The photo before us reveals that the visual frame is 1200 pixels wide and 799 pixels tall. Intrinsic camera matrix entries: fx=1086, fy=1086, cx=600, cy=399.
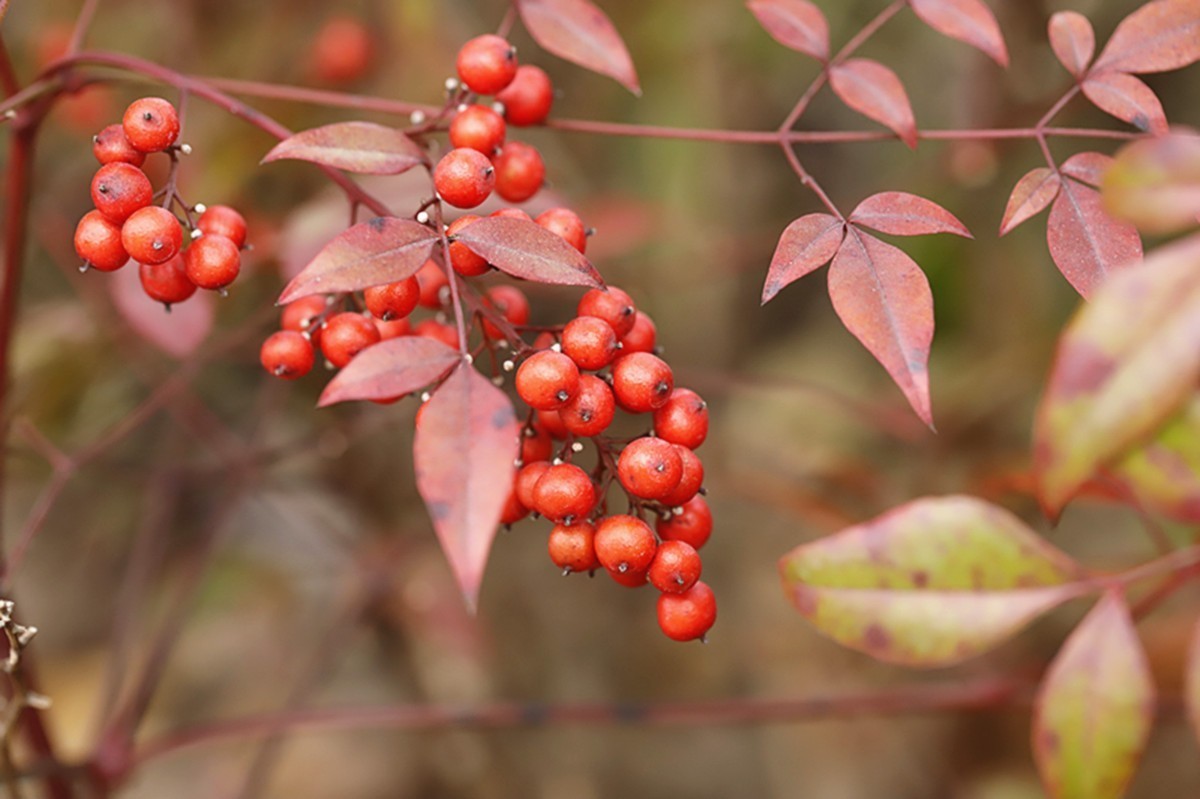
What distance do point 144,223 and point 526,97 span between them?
0.84 feet

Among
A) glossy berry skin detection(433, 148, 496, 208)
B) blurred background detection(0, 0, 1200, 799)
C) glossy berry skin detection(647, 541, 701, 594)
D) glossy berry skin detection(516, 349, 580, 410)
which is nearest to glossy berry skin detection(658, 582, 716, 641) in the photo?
glossy berry skin detection(647, 541, 701, 594)

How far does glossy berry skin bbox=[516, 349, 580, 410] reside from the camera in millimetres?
471

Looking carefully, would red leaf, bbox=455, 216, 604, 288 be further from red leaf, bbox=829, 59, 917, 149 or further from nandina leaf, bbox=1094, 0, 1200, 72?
nandina leaf, bbox=1094, 0, 1200, 72

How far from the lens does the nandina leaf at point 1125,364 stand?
14.6 inches

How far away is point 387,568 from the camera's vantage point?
1.22 m

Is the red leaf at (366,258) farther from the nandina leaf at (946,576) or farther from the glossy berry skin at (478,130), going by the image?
the nandina leaf at (946,576)

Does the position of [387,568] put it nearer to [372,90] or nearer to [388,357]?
[372,90]

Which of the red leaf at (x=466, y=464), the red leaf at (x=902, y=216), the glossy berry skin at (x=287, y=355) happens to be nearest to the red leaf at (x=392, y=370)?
the red leaf at (x=466, y=464)

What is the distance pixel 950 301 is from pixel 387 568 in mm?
887

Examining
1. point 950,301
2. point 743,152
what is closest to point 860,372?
point 950,301

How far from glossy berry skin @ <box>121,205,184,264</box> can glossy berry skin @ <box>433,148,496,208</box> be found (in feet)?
0.42

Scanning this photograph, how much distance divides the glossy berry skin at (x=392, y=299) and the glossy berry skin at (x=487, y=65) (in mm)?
161

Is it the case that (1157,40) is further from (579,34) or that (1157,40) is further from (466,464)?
(466,464)

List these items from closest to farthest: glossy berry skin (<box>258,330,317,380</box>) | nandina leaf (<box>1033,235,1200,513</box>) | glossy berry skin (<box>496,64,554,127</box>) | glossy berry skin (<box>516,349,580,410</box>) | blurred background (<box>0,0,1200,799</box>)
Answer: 1. nandina leaf (<box>1033,235,1200,513</box>)
2. glossy berry skin (<box>516,349,580,410</box>)
3. glossy berry skin (<box>258,330,317,380</box>)
4. glossy berry skin (<box>496,64,554,127</box>)
5. blurred background (<box>0,0,1200,799</box>)
